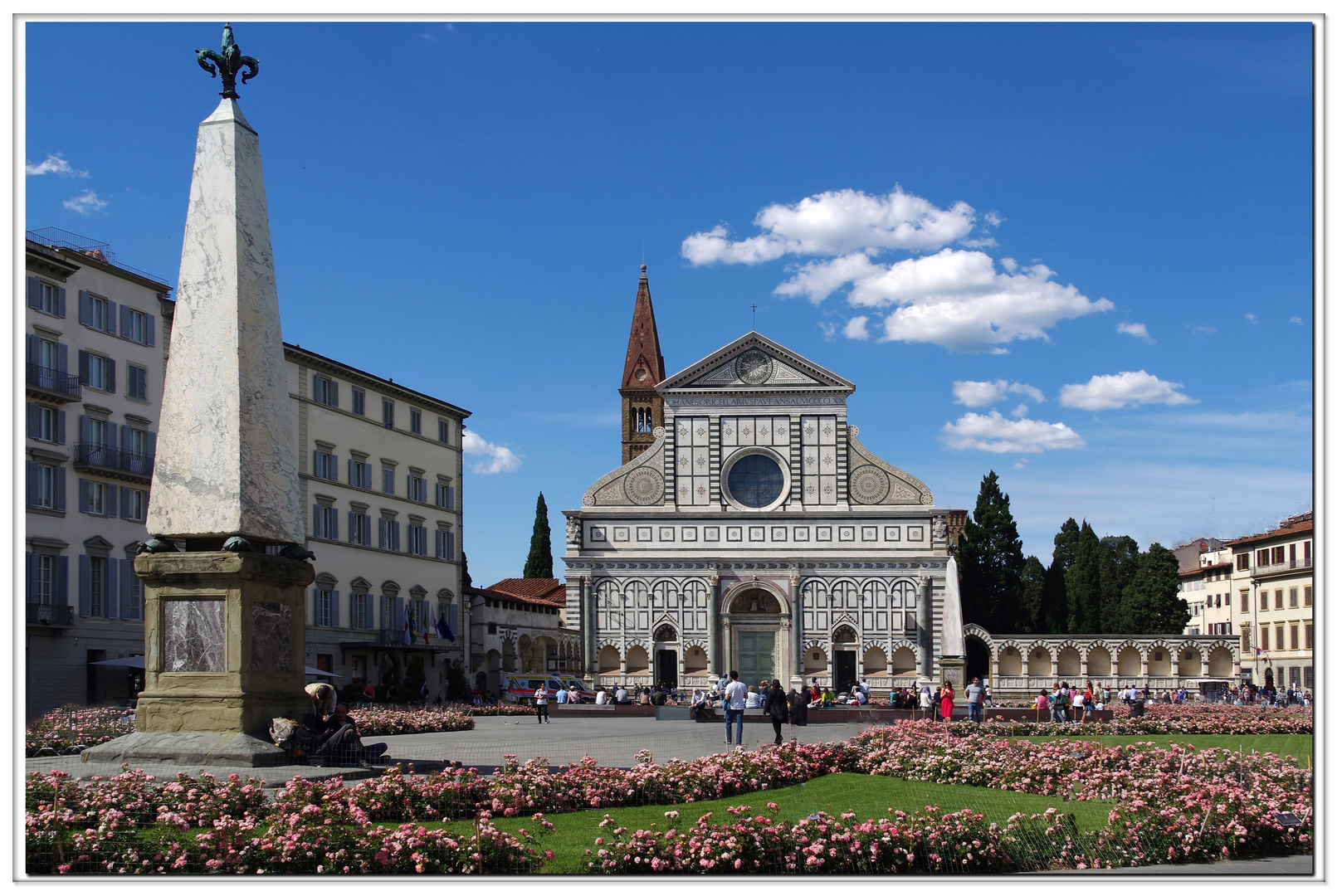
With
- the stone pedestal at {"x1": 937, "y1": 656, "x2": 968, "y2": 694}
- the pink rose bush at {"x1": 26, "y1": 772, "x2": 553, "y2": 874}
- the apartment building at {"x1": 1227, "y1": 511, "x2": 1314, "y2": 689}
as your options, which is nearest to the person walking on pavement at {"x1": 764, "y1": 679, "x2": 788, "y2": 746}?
the stone pedestal at {"x1": 937, "y1": 656, "x2": 968, "y2": 694}

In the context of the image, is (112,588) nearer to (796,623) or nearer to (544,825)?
(796,623)

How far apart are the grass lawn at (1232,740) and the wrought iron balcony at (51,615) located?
25871 millimetres

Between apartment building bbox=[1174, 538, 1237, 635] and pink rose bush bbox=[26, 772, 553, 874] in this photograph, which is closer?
pink rose bush bbox=[26, 772, 553, 874]

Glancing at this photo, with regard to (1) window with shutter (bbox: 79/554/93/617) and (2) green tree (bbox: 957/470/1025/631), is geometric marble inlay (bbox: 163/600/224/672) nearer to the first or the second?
(1) window with shutter (bbox: 79/554/93/617)

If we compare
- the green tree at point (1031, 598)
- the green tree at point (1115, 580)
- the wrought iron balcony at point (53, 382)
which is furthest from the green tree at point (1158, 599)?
the wrought iron balcony at point (53, 382)

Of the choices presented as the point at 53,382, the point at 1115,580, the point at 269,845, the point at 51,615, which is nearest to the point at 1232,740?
the point at 269,845

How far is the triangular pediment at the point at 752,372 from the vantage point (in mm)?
64625

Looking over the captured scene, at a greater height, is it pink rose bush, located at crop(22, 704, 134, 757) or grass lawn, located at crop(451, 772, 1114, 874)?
pink rose bush, located at crop(22, 704, 134, 757)

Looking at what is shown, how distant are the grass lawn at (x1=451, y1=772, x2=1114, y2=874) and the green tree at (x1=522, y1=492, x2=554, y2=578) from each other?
71622mm

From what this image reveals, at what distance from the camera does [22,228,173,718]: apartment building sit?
123 feet

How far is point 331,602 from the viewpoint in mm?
48812

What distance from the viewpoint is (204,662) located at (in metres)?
14.0

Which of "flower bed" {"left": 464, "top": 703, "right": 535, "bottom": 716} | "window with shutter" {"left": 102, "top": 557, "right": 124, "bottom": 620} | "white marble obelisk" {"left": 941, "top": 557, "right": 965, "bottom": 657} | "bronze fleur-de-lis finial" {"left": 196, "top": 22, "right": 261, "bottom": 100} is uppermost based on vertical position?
"bronze fleur-de-lis finial" {"left": 196, "top": 22, "right": 261, "bottom": 100}

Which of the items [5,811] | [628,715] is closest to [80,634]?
[628,715]
